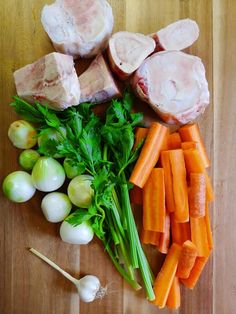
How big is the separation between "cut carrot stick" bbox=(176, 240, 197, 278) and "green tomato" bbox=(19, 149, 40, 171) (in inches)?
26.8

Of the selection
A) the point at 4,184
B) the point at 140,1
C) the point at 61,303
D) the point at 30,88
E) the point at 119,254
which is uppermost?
the point at 140,1

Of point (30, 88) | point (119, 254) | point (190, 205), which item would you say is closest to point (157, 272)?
point (119, 254)

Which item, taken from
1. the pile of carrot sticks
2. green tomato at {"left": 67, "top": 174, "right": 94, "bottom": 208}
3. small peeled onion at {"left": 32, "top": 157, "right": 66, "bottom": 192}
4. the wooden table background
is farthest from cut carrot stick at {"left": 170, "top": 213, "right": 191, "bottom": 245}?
small peeled onion at {"left": 32, "top": 157, "right": 66, "bottom": 192}

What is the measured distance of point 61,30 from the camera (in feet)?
4.67

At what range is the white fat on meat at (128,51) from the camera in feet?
4.76

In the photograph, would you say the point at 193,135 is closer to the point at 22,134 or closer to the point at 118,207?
the point at 118,207

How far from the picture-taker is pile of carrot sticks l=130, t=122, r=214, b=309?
1450mm

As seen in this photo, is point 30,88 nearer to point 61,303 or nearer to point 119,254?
point 119,254

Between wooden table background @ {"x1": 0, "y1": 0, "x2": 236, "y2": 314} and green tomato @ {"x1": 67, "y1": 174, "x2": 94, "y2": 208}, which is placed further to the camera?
wooden table background @ {"x1": 0, "y1": 0, "x2": 236, "y2": 314}

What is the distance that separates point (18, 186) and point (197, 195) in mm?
697

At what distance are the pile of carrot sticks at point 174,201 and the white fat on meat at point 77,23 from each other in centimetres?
41

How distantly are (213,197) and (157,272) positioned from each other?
0.39m

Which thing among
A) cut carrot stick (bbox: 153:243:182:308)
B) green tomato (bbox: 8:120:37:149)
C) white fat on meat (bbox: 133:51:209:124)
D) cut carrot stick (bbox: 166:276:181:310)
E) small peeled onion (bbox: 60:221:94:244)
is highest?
white fat on meat (bbox: 133:51:209:124)

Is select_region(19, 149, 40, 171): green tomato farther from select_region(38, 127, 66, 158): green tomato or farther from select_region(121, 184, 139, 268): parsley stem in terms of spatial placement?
select_region(121, 184, 139, 268): parsley stem
